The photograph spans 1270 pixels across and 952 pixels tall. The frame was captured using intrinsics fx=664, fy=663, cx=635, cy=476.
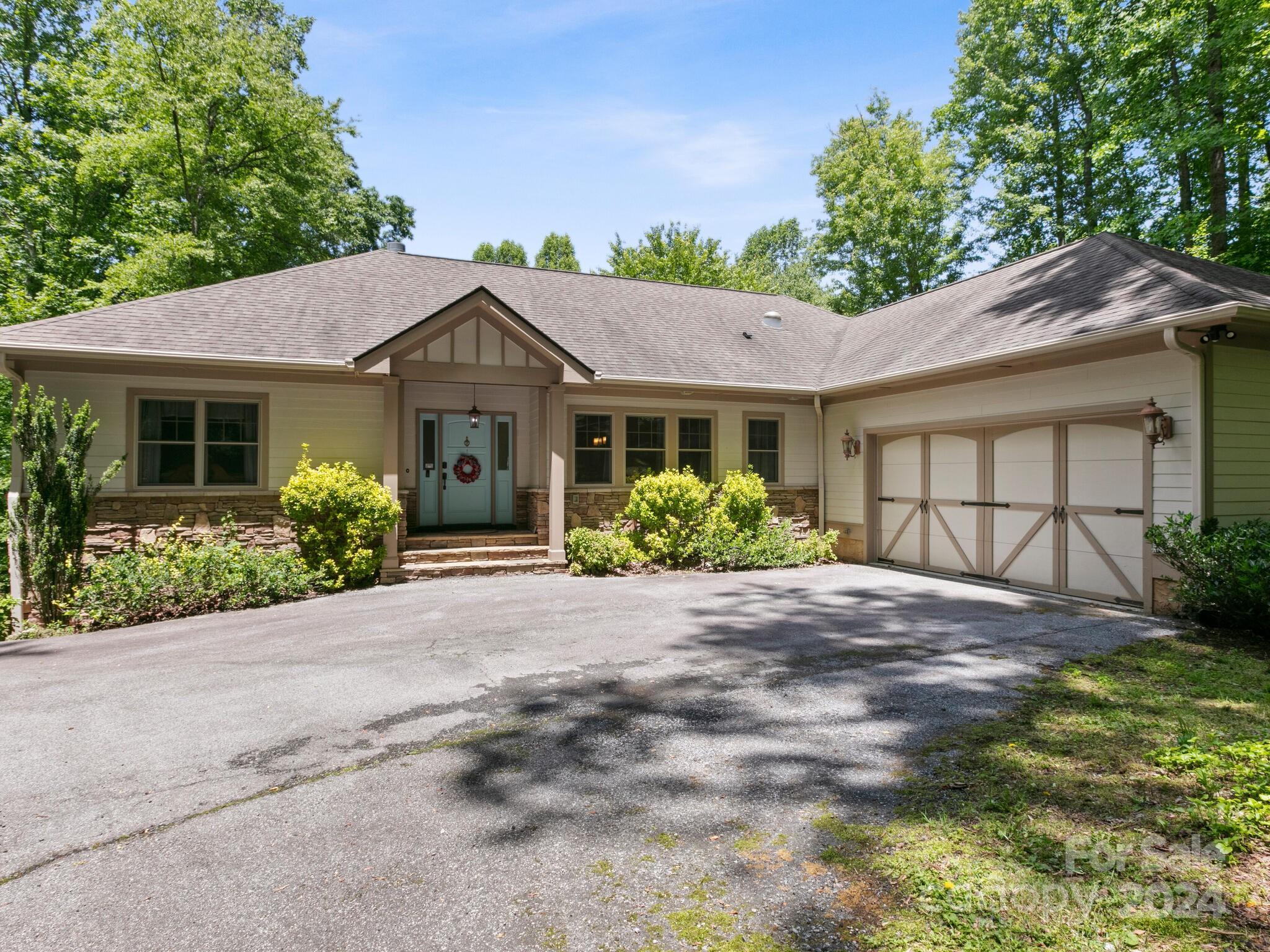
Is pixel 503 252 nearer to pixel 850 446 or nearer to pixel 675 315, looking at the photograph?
pixel 675 315

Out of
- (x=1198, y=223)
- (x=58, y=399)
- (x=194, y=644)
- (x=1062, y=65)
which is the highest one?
(x=1062, y=65)

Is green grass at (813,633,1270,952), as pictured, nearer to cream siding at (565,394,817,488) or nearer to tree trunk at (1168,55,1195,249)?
cream siding at (565,394,817,488)

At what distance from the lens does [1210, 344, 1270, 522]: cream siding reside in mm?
6965

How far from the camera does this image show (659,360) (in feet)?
38.8

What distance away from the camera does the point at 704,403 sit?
1199 centimetres

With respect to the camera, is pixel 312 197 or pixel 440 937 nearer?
pixel 440 937

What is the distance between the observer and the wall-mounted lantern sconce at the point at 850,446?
1188 centimetres

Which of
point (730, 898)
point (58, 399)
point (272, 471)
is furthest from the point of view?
point (272, 471)

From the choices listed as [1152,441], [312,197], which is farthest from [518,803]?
[312,197]

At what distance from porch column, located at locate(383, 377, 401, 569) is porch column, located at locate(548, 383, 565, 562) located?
2.32m

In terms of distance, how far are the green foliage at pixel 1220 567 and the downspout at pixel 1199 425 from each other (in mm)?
171

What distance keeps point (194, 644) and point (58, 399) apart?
15.9 feet

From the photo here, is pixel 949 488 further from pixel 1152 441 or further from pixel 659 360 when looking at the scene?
pixel 659 360

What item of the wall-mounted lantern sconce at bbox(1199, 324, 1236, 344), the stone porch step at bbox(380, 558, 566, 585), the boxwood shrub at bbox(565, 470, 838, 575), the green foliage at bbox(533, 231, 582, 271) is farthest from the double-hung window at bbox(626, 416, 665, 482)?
the green foliage at bbox(533, 231, 582, 271)
